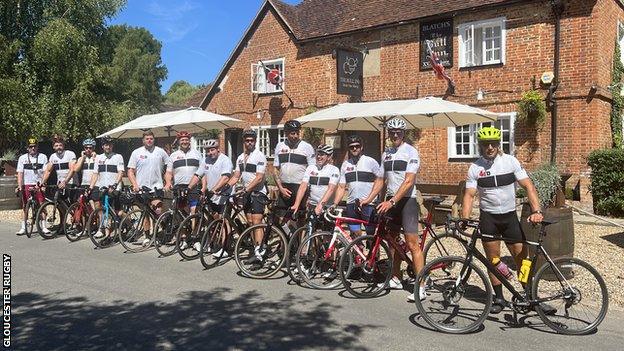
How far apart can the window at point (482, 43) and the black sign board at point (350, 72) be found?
3.41 m

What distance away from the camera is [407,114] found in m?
9.21

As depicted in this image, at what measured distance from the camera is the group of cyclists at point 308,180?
16.9ft

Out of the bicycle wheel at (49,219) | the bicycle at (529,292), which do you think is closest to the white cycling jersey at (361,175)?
the bicycle at (529,292)

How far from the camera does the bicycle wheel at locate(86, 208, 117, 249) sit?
890 centimetres

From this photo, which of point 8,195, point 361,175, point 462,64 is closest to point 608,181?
point 462,64

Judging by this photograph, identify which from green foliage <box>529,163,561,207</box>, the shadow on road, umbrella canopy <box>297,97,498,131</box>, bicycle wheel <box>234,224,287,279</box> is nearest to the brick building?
green foliage <box>529,163,561,207</box>

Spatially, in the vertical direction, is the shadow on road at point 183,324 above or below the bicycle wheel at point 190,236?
below

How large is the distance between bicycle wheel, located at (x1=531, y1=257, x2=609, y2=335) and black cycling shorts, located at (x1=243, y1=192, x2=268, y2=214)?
390 centimetres

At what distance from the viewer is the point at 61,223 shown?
9938 mm

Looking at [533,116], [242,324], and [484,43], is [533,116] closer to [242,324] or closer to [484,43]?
[484,43]

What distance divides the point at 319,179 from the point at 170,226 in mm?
2721

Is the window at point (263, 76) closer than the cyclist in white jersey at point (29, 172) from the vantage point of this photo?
No

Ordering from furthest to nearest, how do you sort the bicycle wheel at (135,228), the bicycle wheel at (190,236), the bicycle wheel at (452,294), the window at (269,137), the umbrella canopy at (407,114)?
the window at (269,137) → the umbrella canopy at (407,114) → the bicycle wheel at (135,228) → the bicycle wheel at (190,236) → the bicycle wheel at (452,294)

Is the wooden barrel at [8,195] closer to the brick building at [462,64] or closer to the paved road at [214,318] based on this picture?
the brick building at [462,64]
